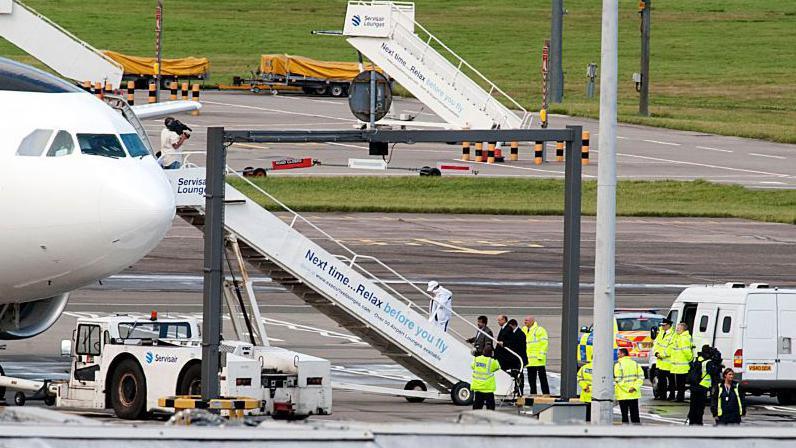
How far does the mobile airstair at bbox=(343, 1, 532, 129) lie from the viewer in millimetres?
74500

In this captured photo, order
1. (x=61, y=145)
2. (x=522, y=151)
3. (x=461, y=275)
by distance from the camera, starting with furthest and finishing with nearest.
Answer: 1. (x=522, y=151)
2. (x=461, y=275)
3. (x=61, y=145)

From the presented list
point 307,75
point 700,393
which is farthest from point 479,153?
point 700,393

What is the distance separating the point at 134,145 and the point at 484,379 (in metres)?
7.87

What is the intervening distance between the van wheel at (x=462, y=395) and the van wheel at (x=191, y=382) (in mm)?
5969

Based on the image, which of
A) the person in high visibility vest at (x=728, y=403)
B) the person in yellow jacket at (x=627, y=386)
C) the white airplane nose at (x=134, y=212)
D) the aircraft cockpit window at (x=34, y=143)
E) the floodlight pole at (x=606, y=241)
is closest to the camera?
the white airplane nose at (x=134, y=212)

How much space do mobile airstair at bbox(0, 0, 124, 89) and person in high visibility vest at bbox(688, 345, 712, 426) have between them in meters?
24.2

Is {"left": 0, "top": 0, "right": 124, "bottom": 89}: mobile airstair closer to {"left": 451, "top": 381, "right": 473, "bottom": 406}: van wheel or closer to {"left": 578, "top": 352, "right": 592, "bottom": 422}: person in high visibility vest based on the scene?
{"left": 451, "top": 381, "right": 473, "bottom": 406}: van wheel

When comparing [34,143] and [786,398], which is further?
[786,398]

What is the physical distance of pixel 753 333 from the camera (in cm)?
3341

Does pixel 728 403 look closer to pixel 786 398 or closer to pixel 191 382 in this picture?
pixel 786 398

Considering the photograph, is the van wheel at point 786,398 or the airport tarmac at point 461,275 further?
the airport tarmac at point 461,275

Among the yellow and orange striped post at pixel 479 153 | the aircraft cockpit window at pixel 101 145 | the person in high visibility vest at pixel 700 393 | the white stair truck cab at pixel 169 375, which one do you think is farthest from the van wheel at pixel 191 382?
the yellow and orange striped post at pixel 479 153

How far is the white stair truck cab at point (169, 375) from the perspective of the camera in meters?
26.7

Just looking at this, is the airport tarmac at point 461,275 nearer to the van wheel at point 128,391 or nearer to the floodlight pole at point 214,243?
the van wheel at point 128,391
